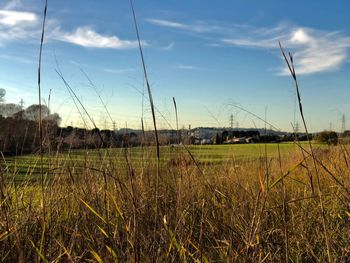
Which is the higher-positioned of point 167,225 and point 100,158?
point 100,158

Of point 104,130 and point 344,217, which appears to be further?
point 104,130

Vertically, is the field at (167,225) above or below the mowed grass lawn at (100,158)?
below

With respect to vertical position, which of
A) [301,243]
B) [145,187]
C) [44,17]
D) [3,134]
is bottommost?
[301,243]

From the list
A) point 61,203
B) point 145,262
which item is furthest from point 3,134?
point 145,262

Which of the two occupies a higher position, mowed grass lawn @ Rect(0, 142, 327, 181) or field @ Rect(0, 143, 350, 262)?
mowed grass lawn @ Rect(0, 142, 327, 181)

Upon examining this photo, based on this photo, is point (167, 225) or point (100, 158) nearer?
point (167, 225)

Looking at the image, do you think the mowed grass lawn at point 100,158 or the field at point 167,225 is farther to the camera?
the mowed grass lawn at point 100,158

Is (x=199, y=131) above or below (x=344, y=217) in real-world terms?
above

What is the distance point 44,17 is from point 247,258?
1.41 meters

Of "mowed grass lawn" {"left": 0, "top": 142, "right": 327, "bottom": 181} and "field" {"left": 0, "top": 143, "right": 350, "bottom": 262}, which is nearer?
"field" {"left": 0, "top": 143, "right": 350, "bottom": 262}

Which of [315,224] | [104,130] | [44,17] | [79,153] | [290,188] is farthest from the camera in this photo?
[104,130]

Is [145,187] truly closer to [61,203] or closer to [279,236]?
[61,203]

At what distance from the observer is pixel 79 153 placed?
4.90 metres

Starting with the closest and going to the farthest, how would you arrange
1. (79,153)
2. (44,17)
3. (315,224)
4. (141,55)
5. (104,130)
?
(141,55) → (44,17) → (315,224) → (79,153) → (104,130)
